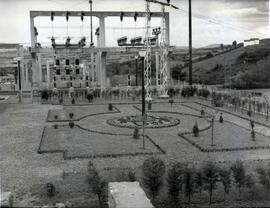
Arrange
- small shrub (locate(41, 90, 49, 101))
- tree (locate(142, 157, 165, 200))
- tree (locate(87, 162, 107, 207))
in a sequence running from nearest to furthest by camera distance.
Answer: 1. tree (locate(87, 162, 107, 207))
2. tree (locate(142, 157, 165, 200))
3. small shrub (locate(41, 90, 49, 101))

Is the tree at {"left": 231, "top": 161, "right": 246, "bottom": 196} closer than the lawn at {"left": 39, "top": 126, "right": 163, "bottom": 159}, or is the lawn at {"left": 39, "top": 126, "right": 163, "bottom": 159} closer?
the tree at {"left": 231, "top": 161, "right": 246, "bottom": 196}

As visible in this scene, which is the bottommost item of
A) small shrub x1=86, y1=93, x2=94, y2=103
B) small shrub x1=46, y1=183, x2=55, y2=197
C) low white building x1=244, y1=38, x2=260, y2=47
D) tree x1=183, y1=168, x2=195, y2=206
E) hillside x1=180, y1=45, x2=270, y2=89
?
small shrub x1=46, y1=183, x2=55, y2=197

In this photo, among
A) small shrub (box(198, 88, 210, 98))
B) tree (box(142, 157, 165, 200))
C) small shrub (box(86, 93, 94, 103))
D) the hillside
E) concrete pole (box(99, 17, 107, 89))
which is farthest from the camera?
the hillside

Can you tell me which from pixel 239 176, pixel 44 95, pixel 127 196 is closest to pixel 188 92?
pixel 44 95

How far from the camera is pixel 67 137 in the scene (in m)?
18.5

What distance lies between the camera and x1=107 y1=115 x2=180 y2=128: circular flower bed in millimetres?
20959

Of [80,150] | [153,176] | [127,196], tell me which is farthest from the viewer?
[80,150]

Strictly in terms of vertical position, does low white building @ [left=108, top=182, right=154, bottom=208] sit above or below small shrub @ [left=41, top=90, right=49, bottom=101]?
below

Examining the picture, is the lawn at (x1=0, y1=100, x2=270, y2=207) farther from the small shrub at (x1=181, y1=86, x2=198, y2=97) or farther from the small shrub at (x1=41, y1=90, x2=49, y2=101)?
the small shrub at (x1=181, y1=86, x2=198, y2=97)

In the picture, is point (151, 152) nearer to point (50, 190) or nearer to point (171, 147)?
point (171, 147)

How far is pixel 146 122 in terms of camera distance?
2183 centimetres

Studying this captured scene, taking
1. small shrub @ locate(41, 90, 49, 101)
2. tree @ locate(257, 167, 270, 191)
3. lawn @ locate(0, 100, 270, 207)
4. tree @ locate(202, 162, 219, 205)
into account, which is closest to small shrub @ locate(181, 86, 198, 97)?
lawn @ locate(0, 100, 270, 207)

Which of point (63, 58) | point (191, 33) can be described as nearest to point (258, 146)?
point (191, 33)

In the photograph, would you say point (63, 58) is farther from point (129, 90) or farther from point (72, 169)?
point (72, 169)
